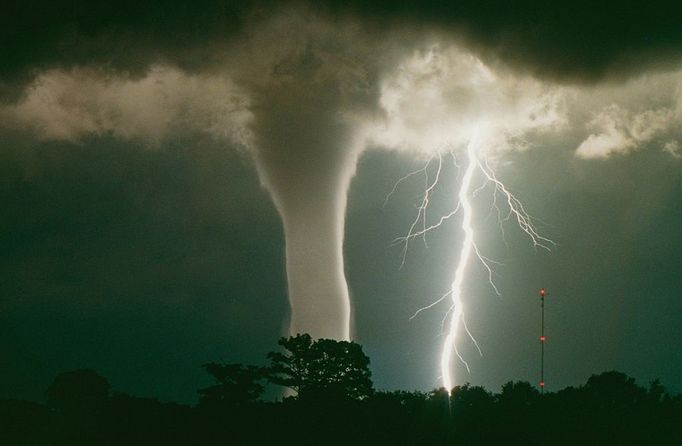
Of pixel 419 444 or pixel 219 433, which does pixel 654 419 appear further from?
pixel 219 433

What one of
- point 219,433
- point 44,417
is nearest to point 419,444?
point 219,433

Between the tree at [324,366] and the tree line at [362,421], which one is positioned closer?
the tree line at [362,421]

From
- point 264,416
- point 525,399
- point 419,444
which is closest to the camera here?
Result: point 419,444

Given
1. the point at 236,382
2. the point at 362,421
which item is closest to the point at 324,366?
the point at 236,382

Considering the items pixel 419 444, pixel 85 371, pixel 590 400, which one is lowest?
pixel 419 444

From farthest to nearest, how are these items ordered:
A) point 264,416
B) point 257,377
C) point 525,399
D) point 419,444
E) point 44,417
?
1. point 257,377
2. point 525,399
3. point 44,417
4. point 264,416
5. point 419,444
